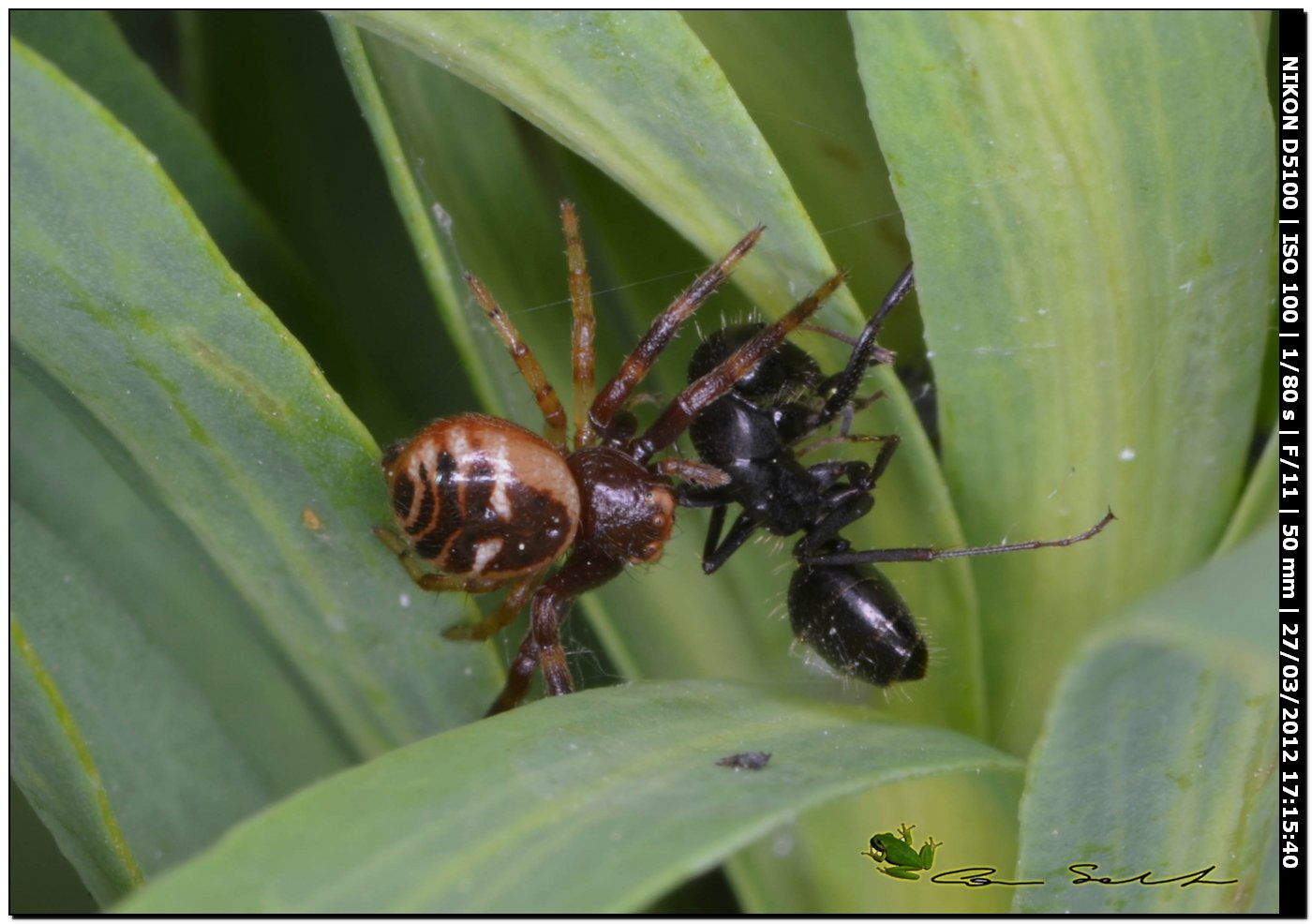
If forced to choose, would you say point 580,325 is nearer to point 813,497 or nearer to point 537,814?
point 813,497

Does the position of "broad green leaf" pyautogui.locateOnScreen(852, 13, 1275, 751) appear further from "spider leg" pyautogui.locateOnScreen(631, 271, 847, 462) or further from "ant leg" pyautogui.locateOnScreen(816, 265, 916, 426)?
"spider leg" pyautogui.locateOnScreen(631, 271, 847, 462)

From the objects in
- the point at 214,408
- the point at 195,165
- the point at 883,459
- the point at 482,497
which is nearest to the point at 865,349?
the point at 883,459

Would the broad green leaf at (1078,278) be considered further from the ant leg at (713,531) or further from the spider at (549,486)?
the ant leg at (713,531)

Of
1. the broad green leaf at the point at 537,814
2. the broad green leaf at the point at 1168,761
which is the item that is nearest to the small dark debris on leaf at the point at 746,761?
the broad green leaf at the point at 537,814

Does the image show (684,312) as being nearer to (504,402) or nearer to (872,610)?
(504,402)

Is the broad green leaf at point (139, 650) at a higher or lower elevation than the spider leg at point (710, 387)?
lower

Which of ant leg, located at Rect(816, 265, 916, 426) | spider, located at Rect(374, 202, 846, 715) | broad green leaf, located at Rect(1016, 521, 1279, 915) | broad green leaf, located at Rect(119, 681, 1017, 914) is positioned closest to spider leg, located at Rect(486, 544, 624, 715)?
spider, located at Rect(374, 202, 846, 715)

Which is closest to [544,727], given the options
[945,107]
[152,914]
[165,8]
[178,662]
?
[152,914]

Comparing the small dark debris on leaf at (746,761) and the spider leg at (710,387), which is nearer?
the small dark debris on leaf at (746,761)
